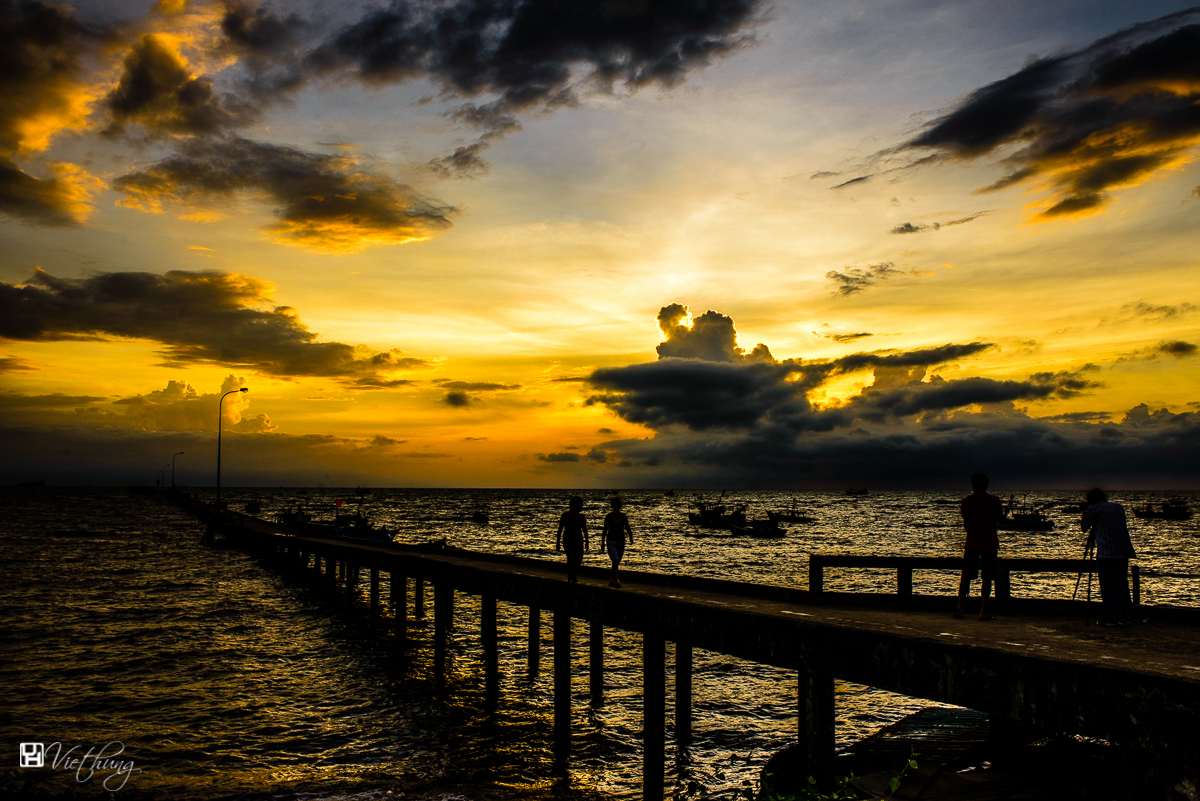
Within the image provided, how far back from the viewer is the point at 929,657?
7.11 meters

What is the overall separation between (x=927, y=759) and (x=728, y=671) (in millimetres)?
12118

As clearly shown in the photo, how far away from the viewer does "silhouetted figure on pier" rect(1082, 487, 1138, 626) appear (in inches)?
369

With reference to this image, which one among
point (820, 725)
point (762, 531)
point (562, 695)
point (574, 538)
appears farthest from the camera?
point (762, 531)

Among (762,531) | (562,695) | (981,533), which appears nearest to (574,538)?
(562,695)

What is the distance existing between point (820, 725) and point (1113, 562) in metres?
4.46

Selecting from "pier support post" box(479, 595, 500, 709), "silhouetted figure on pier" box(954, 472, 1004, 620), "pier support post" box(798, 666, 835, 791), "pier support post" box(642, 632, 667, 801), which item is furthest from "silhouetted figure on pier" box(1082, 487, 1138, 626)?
"pier support post" box(479, 595, 500, 709)

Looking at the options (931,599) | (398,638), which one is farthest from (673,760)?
(398,638)

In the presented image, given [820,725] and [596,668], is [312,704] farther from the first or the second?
[820,725]

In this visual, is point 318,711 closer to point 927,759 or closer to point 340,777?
point 340,777

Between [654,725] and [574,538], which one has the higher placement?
[574,538]

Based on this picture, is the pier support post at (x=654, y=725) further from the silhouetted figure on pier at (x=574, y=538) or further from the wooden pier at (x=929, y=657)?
the silhouetted figure on pier at (x=574, y=538)

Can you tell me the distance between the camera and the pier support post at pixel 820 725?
8.23 meters

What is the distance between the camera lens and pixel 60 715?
51.7ft


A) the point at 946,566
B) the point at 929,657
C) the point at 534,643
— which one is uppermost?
the point at 946,566
